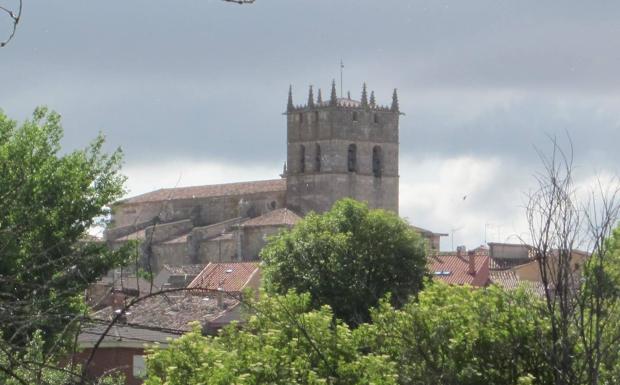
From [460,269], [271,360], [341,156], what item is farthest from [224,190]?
[271,360]

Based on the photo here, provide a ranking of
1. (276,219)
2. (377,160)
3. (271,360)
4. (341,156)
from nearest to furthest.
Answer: (271,360), (276,219), (341,156), (377,160)

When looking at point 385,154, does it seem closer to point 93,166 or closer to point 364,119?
point 364,119

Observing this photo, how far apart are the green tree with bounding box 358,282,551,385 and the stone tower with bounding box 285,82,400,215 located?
284 ft

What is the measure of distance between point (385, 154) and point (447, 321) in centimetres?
9156

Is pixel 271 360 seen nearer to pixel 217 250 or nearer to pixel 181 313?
pixel 181 313

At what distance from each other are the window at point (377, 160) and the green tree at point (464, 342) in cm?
8938

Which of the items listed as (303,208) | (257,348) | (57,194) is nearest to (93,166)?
(57,194)

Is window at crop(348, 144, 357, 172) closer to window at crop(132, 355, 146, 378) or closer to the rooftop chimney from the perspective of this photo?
the rooftop chimney

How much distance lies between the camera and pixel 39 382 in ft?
13.1

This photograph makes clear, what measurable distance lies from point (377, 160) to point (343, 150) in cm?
311

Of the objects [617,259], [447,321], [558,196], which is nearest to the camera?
[558,196]

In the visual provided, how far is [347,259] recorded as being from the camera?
4675cm

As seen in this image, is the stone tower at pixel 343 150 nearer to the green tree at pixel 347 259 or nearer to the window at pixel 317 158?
the window at pixel 317 158

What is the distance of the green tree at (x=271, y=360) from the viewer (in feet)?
64.3
